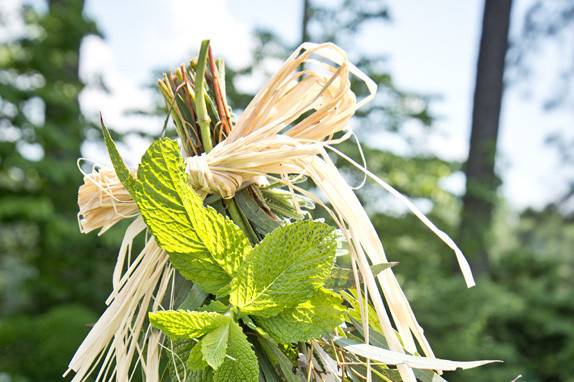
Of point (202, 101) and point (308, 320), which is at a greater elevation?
point (202, 101)

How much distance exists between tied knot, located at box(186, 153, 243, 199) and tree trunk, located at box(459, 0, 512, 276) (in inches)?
157

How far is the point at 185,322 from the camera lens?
1.43ft

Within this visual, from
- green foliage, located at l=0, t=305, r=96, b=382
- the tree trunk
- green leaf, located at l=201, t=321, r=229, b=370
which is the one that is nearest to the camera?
green leaf, located at l=201, t=321, r=229, b=370

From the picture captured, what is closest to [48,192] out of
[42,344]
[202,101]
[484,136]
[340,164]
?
[42,344]

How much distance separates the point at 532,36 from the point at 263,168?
7.48 metres

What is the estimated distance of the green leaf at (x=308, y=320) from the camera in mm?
462

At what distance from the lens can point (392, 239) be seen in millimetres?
4484

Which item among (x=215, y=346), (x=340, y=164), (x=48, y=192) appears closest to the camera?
(x=215, y=346)

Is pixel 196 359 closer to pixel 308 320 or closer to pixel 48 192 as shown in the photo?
pixel 308 320

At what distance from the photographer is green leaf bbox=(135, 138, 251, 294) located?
46 centimetres

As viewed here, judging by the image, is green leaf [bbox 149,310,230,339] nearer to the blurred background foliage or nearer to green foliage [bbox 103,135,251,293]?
green foliage [bbox 103,135,251,293]

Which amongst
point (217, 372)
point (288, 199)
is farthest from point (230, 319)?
point (288, 199)

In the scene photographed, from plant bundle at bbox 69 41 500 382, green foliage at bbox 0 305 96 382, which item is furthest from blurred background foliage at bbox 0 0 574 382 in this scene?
plant bundle at bbox 69 41 500 382

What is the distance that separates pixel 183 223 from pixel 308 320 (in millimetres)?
121
